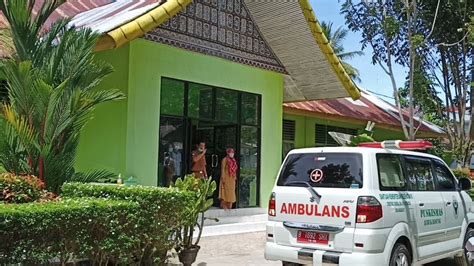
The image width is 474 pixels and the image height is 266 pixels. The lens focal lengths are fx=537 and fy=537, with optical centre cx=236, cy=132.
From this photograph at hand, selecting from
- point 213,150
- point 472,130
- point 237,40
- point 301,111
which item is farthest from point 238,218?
point 472,130

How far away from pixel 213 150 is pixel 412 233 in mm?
7179

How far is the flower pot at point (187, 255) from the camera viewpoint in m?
7.44

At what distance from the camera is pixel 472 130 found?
20422 millimetres

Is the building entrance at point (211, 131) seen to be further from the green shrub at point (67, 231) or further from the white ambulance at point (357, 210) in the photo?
the green shrub at point (67, 231)

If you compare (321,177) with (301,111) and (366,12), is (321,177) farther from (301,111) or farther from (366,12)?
(366,12)

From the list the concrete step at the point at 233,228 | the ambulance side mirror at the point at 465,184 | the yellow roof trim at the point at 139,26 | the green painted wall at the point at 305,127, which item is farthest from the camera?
the green painted wall at the point at 305,127

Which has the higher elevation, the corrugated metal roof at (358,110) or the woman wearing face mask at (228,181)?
the corrugated metal roof at (358,110)

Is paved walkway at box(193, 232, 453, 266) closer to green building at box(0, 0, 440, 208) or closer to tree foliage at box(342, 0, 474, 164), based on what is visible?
green building at box(0, 0, 440, 208)

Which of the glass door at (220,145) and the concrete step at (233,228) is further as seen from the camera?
the glass door at (220,145)

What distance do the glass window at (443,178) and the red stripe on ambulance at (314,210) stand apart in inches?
89.0

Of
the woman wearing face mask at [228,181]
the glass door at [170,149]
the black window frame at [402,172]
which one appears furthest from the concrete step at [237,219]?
the black window frame at [402,172]

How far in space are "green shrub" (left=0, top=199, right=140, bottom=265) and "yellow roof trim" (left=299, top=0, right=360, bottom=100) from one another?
7.74 m

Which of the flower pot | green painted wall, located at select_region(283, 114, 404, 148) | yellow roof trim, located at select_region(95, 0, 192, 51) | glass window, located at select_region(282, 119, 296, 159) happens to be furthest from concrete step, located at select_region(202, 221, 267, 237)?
green painted wall, located at select_region(283, 114, 404, 148)

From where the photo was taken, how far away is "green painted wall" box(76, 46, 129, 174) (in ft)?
34.5
